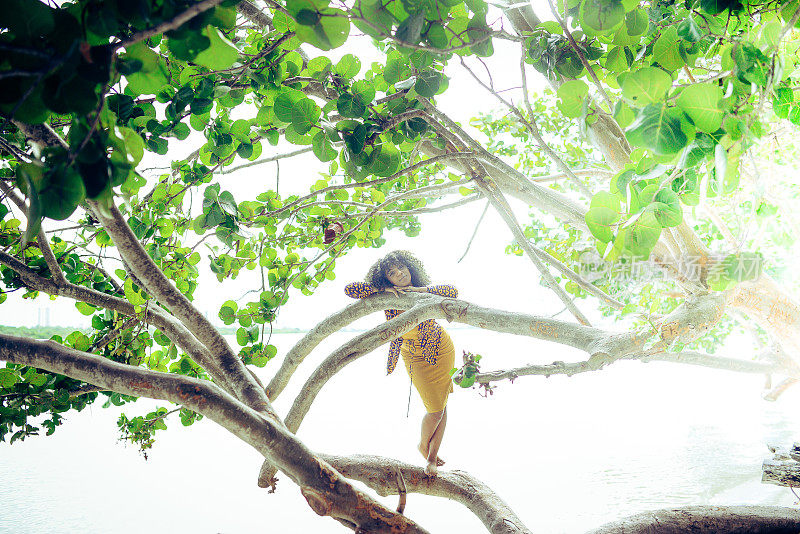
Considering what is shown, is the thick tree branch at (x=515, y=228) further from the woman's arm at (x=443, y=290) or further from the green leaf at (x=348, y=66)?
the green leaf at (x=348, y=66)

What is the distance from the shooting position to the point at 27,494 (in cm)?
547

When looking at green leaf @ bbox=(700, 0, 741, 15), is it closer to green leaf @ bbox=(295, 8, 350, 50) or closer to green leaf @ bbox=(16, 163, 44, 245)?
green leaf @ bbox=(295, 8, 350, 50)

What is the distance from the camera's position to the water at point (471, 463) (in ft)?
18.0

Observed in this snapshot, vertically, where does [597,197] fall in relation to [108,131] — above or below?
above

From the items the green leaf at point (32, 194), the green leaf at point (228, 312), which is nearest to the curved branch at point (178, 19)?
the green leaf at point (32, 194)

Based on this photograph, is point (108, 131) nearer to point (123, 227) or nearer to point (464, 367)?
point (123, 227)

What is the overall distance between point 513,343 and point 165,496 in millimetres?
17229

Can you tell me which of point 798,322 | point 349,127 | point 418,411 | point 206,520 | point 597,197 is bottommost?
point 206,520

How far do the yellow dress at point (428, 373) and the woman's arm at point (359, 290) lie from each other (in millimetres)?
492

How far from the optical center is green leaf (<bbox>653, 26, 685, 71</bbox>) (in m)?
0.78

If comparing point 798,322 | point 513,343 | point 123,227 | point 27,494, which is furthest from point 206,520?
point 513,343

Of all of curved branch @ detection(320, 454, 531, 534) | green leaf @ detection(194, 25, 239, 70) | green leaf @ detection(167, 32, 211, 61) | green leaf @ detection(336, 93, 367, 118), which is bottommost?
curved branch @ detection(320, 454, 531, 534)

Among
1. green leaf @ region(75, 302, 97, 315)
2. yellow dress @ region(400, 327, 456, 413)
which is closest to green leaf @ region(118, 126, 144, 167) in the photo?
green leaf @ region(75, 302, 97, 315)

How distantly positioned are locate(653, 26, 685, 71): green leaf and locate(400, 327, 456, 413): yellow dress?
6.16ft
